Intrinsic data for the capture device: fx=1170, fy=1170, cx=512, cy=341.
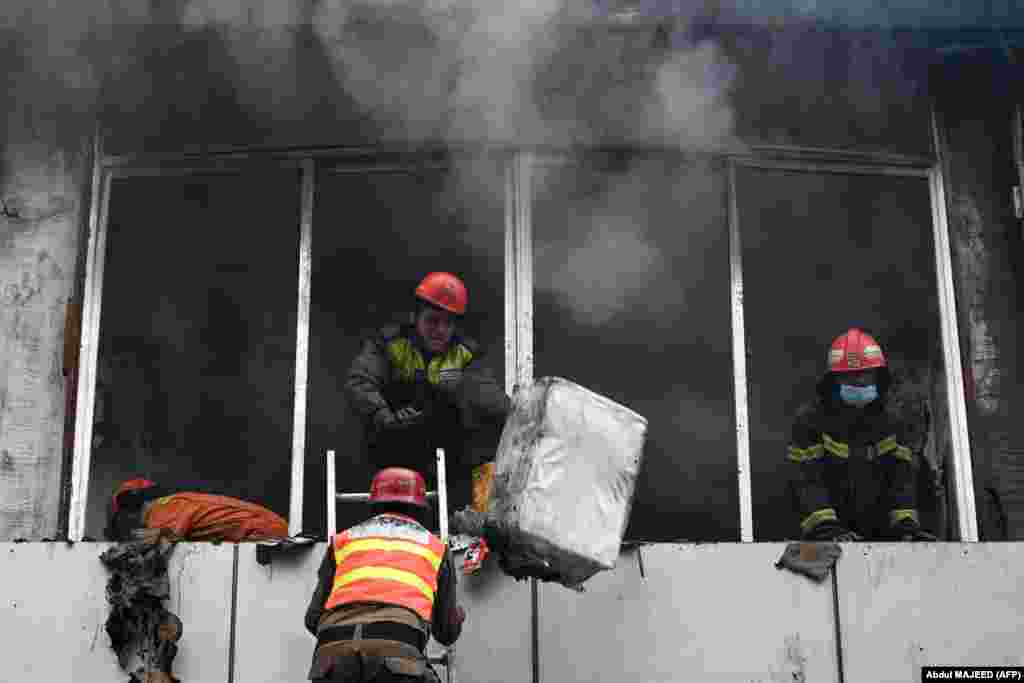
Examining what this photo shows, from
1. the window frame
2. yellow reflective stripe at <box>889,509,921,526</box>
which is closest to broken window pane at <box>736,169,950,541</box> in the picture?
the window frame

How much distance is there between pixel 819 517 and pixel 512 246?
85.8 inches

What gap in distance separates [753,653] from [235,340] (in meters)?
3.56

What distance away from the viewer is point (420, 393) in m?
5.83

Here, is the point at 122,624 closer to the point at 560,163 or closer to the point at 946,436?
the point at 560,163

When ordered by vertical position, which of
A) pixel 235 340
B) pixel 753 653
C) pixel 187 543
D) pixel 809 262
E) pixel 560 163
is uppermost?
pixel 560 163

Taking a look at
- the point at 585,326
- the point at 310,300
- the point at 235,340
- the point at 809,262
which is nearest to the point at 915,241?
the point at 809,262

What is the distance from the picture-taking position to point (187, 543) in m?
5.28

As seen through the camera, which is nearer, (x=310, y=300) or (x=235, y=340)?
(x=310, y=300)

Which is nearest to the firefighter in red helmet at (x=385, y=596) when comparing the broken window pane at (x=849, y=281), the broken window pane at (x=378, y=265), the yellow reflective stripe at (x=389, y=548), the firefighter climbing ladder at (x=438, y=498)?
the yellow reflective stripe at (x=389, y=548)

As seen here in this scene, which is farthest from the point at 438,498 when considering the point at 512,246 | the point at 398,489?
the point at 512,246

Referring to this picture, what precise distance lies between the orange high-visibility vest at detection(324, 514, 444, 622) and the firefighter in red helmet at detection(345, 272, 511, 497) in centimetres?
135

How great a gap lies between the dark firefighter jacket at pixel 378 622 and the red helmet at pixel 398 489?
75mm

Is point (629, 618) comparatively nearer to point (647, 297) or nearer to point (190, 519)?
point (190, 519)

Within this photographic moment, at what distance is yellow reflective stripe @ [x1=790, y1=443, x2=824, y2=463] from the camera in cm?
576
